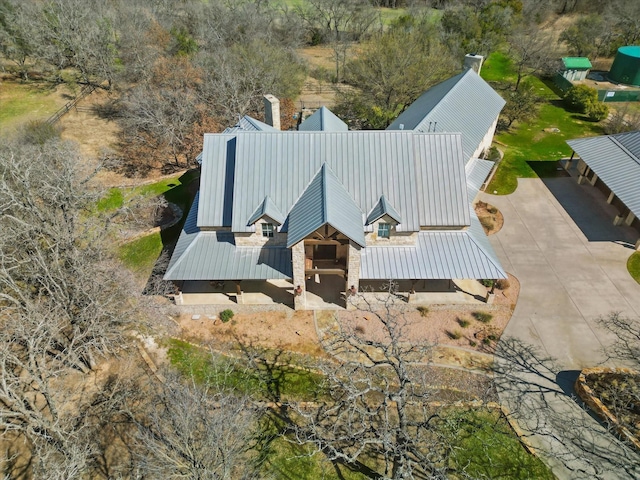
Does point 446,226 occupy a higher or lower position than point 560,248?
higher

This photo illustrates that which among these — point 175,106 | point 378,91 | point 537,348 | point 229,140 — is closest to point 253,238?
point 229,140

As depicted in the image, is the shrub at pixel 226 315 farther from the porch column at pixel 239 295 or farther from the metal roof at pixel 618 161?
the metal roof at pixel 618 161

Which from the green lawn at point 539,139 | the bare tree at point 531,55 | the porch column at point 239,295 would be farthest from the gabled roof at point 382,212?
the bare tree at point 531,55

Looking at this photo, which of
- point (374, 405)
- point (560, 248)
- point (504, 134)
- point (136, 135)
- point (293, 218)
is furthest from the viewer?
point (504, 134)

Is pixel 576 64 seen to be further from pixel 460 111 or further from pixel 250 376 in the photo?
pixel 250 376

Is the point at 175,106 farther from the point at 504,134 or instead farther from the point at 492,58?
the point at 492,58

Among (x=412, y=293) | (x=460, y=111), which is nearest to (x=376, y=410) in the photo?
(x=412, y=293)
